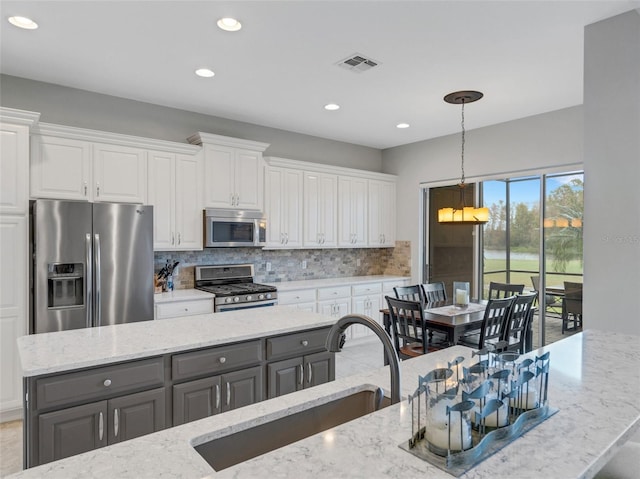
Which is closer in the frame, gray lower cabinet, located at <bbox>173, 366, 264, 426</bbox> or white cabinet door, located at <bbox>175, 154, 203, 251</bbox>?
gray lower cabinet, located at <bbox>173, 366, 264, 426</bbox>

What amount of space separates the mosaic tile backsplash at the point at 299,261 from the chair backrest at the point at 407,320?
2.12m

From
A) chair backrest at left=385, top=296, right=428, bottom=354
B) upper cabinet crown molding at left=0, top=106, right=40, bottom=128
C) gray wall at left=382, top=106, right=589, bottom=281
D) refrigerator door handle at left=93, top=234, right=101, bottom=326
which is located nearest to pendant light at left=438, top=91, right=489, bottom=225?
gray wall at left=382, top=106, right=589, bottom=281

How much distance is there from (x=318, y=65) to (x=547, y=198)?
3.11 meters

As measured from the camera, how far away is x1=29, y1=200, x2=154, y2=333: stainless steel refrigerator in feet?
10.6

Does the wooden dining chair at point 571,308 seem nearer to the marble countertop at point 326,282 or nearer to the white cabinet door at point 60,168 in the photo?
the marble countertop at point 326,282

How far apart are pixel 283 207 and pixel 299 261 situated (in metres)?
0.90

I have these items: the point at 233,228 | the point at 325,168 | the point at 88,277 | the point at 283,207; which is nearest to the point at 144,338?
the point at 88,277

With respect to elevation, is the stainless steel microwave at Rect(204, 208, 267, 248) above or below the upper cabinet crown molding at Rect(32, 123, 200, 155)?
below

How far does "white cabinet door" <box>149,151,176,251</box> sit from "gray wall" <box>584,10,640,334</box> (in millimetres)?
3615

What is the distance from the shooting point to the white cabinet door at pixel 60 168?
343 cm

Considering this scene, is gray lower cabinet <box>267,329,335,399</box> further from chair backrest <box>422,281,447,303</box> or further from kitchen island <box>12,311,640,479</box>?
chair backrest <box>422,281,447,303</box>

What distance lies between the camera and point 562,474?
0.83 metres

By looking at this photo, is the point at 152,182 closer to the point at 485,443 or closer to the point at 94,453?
the point at 94,453

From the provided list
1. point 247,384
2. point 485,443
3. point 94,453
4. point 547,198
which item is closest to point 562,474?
point 485,443
